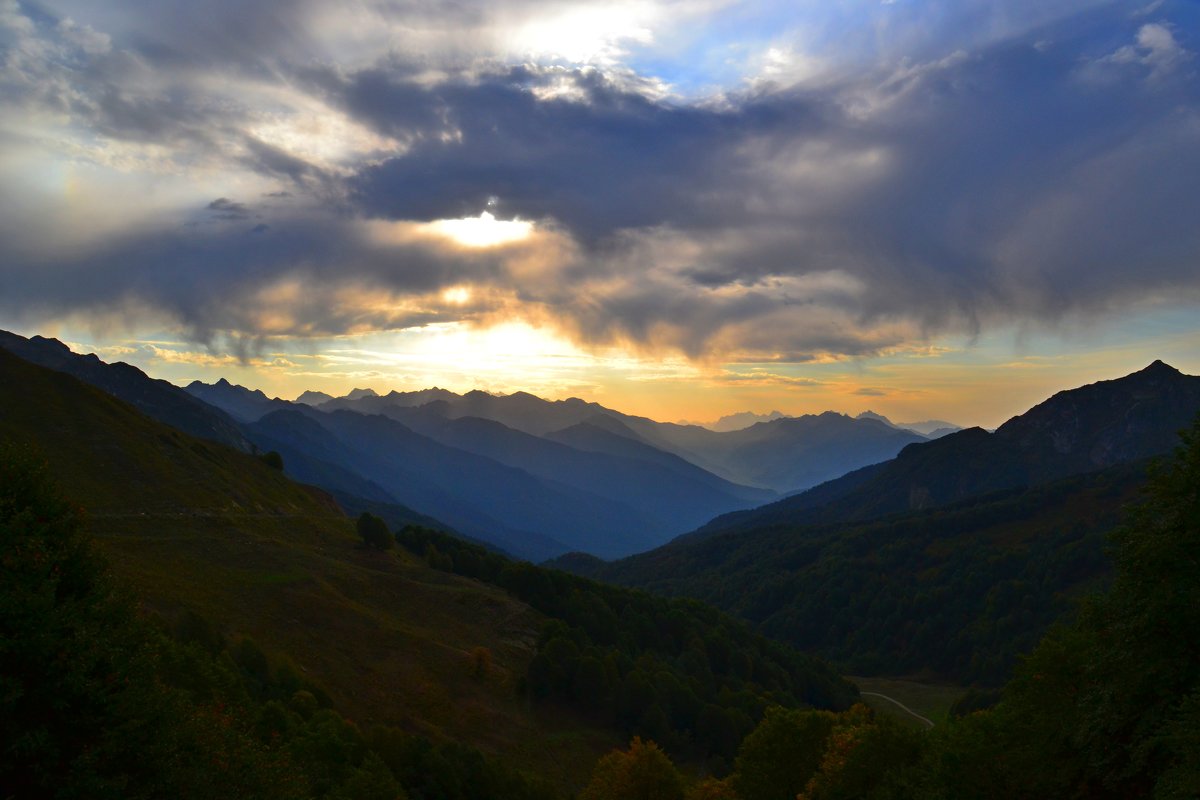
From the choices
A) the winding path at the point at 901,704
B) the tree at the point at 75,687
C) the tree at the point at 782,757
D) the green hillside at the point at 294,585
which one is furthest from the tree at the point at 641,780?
the winding path at the point at 901,704

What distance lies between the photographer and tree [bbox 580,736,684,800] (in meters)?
52.2

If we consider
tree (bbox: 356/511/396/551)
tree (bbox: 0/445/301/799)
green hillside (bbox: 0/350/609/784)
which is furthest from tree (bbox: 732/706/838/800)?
tree (bbox: 356/511/396/551)

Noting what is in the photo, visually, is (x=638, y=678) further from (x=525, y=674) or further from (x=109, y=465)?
(x=109, y=465)

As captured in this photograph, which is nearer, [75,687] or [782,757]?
[75,687]

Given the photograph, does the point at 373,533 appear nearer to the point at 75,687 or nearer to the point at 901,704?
the point at 75,687

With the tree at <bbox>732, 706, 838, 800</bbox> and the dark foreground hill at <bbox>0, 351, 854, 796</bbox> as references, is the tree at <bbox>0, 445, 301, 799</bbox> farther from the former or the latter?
the tree at <bbox>732, 706, 838, 800</bbox>

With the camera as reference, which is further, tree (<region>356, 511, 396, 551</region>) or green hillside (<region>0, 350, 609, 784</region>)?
tree (<region>356, 511, 396, 551</region>)

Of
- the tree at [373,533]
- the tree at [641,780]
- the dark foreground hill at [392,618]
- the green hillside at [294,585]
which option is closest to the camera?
the tree at [641,780]

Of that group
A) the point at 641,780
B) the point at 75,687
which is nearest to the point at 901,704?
the point at 641,780

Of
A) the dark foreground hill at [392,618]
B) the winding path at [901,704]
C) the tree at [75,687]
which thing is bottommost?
Answer: the winding path at [901,704]

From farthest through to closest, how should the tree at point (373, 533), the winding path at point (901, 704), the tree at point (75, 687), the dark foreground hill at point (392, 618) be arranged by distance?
the winding path at point (901, 704), the tree at point (373, 533), the dark foreground hill at point (392, 618), the tree at point (75, 687)

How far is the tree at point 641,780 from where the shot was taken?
5219 cm

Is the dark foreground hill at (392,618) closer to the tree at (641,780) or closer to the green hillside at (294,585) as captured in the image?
the green hillside at (294,585)

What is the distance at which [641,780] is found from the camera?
172ft
